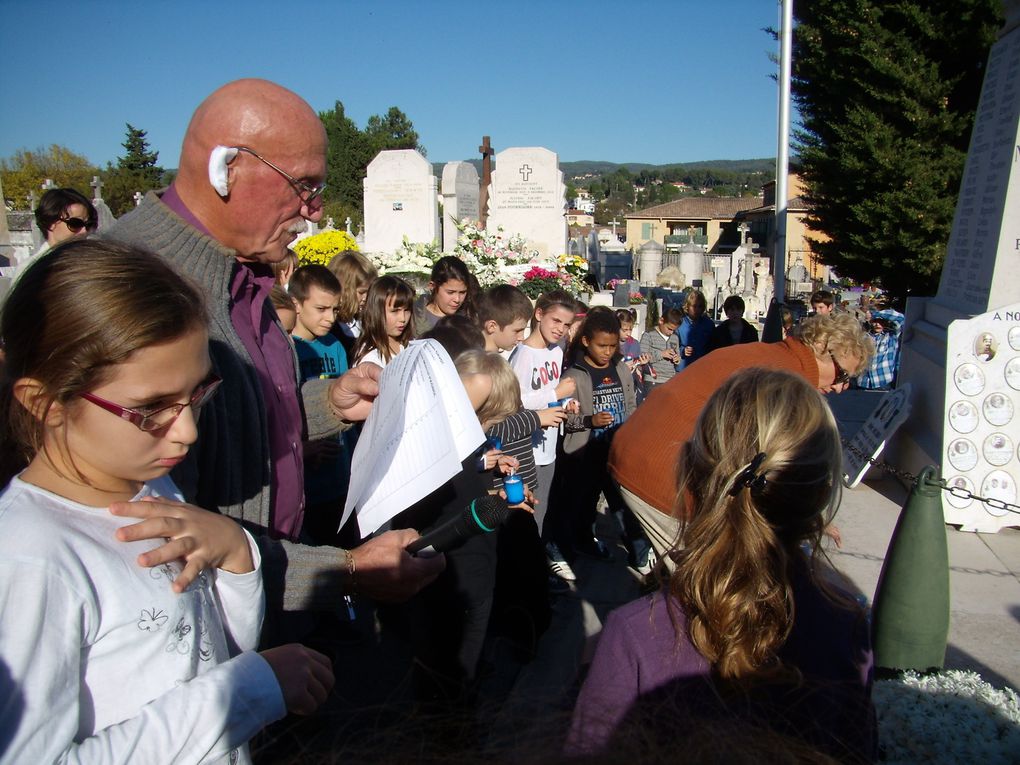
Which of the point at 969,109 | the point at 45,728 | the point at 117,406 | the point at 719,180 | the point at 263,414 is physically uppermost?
the point at 719,180

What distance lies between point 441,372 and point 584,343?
3.07 meters

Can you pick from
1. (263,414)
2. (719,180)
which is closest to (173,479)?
(263,414)

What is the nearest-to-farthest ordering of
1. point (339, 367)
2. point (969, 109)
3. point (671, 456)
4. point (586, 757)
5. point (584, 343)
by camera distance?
point (586, 757), point (671, 456), point (339, 367), point (584, 343), point (969, 109)

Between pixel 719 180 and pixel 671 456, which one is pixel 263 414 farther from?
pixel 719 180

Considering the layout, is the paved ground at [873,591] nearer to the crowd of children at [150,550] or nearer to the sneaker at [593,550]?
the sneaker at [593,550]

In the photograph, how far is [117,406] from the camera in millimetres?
1178

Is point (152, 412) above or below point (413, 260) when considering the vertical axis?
below

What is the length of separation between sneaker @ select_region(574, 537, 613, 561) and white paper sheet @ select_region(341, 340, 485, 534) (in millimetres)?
3112

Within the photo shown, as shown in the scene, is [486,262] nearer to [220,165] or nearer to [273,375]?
→ [273,375]

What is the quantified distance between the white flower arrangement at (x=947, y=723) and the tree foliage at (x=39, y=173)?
4491cm

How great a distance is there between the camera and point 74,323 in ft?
3.77

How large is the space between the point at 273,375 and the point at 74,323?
2.88ft

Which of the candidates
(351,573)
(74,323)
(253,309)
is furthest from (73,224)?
(74,323)

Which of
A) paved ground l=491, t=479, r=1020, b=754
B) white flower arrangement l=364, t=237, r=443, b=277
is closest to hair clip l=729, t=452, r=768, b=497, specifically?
paved ground l=491, t=479, r=1020, b=754
